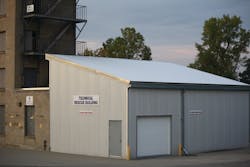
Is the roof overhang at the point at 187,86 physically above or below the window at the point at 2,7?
below

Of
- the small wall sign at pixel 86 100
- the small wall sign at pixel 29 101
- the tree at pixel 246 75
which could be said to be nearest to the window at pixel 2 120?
the small wall sign at pixel 29 101

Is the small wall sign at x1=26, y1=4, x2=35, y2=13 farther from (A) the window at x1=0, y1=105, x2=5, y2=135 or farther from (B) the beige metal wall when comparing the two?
(A) the window at x1=0, y1=105, x2=5, y2=135

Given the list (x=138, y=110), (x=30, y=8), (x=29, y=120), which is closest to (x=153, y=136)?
(x=138, y=110)

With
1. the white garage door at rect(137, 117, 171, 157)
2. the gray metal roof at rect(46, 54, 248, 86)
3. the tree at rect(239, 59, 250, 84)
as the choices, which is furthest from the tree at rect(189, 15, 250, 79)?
the white garage door at rect(137, 117, 171, 157)

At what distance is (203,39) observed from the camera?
7244 cm

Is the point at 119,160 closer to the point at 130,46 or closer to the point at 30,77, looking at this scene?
the point at 30,77

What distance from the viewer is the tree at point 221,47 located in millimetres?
69938

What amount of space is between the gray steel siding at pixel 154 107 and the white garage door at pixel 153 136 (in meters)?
0.34

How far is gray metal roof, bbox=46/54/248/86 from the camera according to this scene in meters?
33.3

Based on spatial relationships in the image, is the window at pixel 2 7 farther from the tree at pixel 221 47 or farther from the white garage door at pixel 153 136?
the tree at pixel 221 47

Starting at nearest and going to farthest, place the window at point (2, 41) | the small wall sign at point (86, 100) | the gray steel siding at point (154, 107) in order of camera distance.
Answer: the gray steel siding at point (154, 107) → the small wall sign at point (86, 100) → the window at point (2, 41)

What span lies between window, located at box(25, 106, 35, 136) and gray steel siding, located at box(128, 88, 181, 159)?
401 inches

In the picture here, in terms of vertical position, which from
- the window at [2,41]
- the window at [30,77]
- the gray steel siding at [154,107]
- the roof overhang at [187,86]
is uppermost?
the window at [2,41]

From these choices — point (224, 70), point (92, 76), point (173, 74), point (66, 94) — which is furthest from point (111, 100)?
point (224, 70)
